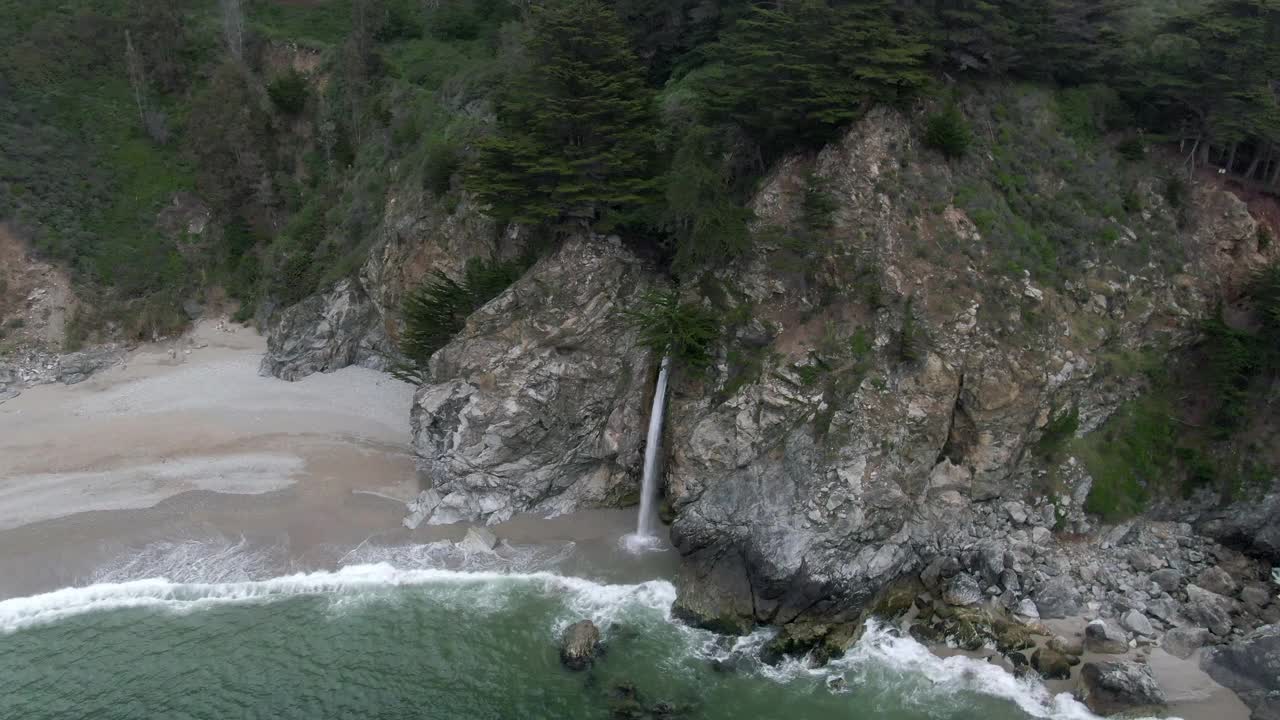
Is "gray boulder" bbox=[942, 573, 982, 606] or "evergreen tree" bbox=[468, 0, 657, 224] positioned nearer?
"gray boulder" bbox=[942, 573, 982, 606]

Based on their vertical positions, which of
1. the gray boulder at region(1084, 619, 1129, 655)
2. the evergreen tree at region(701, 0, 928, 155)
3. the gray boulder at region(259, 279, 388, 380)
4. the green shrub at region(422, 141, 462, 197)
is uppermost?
the evergreen tree at region(701, 0, 928, 155)

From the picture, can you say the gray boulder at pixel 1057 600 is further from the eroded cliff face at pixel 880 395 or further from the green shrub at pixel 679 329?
the green shrub at pixel 679 329

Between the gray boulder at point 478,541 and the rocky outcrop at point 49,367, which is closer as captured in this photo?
the gray boulder at point 478,541

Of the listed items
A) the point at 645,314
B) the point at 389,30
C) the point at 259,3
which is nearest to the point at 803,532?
the point at 645,314

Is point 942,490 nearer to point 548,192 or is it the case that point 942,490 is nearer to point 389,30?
point 548,192

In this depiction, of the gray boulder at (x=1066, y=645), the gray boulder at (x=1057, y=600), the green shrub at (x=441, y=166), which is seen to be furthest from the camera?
the green shrub at (x=441, y=166)

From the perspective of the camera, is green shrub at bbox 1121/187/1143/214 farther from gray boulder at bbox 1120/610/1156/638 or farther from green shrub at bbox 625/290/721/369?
green shrub at bbox 625/290/721/369

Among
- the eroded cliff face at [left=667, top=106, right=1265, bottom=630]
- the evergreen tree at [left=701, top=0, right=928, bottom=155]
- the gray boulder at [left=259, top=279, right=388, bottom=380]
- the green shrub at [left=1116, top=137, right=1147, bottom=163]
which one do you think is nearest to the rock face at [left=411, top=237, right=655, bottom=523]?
the eroded cliff face at [left=667, top=106, right=1265, bottom=630]

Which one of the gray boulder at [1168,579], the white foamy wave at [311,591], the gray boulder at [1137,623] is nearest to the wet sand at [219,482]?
the white foamy wave at [311,591]
